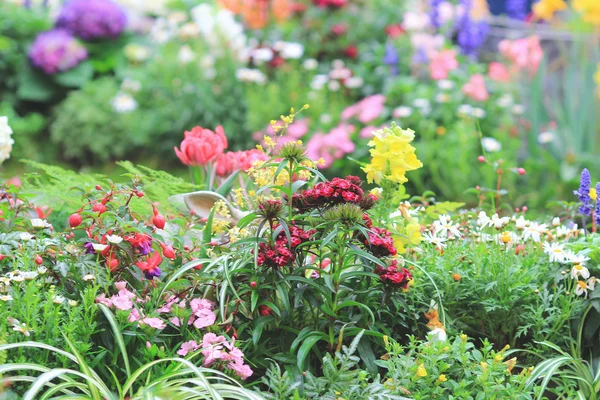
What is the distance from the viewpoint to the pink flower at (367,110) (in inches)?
223

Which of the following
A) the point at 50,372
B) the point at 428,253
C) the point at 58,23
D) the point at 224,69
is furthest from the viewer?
the point at 58,23

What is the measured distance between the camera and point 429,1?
263 inches

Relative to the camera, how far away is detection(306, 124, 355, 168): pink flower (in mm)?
5551

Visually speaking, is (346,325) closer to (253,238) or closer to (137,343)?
(253,238)

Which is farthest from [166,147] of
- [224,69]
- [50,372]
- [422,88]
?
[50,372]

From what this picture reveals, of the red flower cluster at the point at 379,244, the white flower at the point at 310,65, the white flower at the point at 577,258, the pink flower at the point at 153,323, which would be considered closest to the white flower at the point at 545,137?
the white flower at the point at 310,65

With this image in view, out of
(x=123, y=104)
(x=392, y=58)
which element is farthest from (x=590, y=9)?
→ (x=123, y=104)

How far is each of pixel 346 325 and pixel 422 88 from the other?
3968 millimetres

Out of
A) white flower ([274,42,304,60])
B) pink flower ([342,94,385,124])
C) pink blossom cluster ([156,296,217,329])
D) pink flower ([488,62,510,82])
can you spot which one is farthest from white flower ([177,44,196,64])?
pink blossom cluster ([156,296,217,329])

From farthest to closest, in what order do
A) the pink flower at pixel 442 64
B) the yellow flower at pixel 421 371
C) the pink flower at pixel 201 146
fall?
the pink flower at pixel 442 64 → the pink flower at pixel 201 146 → the yellow flower at pixel 421 371

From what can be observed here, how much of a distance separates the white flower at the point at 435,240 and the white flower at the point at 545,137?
3.21 m

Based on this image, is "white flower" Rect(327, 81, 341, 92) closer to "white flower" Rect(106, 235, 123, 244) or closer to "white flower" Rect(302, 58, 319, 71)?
"white flower" Rect(302, 58, 319, 71)

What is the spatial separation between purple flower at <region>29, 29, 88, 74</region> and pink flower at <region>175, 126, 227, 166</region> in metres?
4.60

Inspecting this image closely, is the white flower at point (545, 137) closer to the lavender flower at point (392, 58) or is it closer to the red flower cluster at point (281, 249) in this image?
the lavender flower at point (392, 58)
